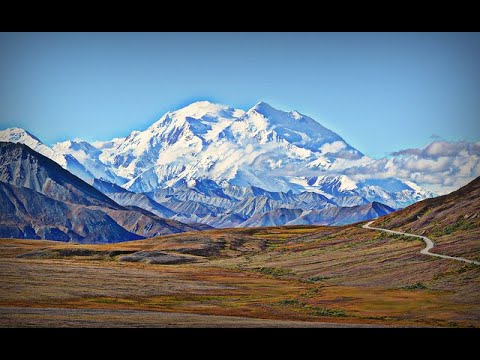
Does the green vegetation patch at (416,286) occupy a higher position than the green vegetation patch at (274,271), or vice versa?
the green vegetation patch at (274,271)

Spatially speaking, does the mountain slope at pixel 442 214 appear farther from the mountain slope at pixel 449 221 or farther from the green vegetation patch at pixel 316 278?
the green vegetation patch at pixel 316 278

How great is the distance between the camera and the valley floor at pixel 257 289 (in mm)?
63156

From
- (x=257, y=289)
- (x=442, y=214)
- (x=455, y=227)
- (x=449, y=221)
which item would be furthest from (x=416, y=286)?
(x=442, y=214)

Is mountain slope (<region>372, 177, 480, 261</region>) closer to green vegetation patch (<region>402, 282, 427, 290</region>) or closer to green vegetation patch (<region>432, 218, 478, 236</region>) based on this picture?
green vegetation patch (<region>432, 218, 478, 236</region>)

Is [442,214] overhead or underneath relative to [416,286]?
overhead

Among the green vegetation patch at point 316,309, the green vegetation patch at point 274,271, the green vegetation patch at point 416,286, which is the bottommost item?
the green vegetation patch at point 316,309

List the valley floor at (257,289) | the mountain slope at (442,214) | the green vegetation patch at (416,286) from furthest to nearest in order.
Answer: the mountain slope at (442,214) < the green vegetation patch at (416,286) < the valley floor at (257,289)

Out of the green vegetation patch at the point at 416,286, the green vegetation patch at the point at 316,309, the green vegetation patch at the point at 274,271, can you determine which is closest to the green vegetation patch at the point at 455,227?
the green vegetation patch at the point at 274,271

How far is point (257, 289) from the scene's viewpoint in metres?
90.9

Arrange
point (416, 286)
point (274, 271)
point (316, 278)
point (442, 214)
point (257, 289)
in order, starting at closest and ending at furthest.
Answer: point (416, 286)
point (257, 289)
point (316, 278)
point (274, 271)
point (442, 214)

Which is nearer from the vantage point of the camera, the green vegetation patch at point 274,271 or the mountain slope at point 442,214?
the green vegetation patch at point 274,271

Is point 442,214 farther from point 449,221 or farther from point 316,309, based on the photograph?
point 316,309
